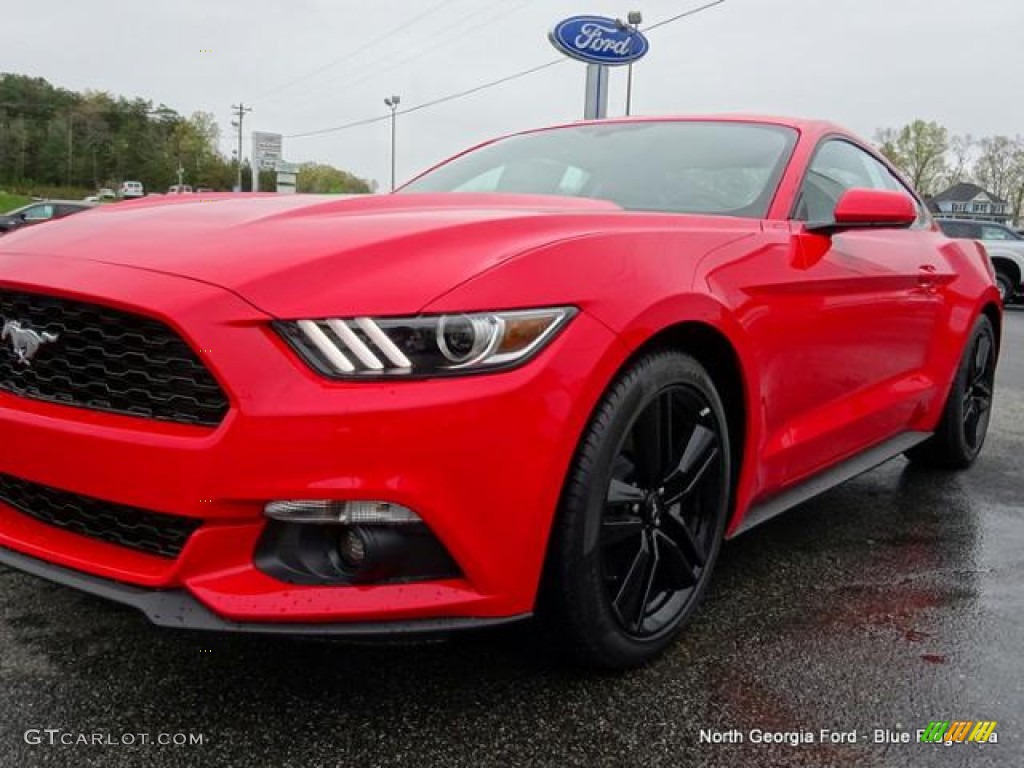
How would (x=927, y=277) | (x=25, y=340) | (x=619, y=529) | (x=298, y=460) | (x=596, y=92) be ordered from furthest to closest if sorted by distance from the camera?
(x=596, y=92) → (x=927, y=277) → (x=619, y=529) → (x=25, y=340) → (x=298, y=460)

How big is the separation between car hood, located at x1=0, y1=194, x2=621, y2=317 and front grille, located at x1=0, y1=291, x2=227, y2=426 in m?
0.12

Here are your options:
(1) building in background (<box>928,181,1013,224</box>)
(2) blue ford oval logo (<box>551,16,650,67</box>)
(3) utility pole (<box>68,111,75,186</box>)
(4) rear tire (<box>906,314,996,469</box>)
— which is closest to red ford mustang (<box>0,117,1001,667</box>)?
(4) rear tire (<box>906,314,996,469</box>)

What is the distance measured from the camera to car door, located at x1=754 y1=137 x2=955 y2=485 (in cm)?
252

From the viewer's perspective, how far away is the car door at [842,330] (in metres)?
2.52

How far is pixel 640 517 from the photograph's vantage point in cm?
209

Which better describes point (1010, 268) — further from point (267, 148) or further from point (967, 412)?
point (267, 148)

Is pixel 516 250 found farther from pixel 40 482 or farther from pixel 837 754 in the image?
pixel 837 754

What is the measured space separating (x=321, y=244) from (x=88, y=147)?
104 meters

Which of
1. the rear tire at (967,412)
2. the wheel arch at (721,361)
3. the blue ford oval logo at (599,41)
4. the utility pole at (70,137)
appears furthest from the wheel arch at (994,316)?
the utility pole at (70,137)

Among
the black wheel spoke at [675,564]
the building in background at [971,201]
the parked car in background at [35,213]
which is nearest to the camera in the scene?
the black wheel spoke at [675,564]

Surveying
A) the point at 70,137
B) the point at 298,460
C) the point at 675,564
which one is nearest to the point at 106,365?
the point at 298,460

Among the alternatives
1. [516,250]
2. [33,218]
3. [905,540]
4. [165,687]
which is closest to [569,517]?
[516,250]

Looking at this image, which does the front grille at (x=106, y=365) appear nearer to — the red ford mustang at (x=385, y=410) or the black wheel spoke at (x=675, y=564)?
the red ford mustang at (x=385, y=410)

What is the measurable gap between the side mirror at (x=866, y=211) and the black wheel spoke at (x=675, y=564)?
1.10 meters
